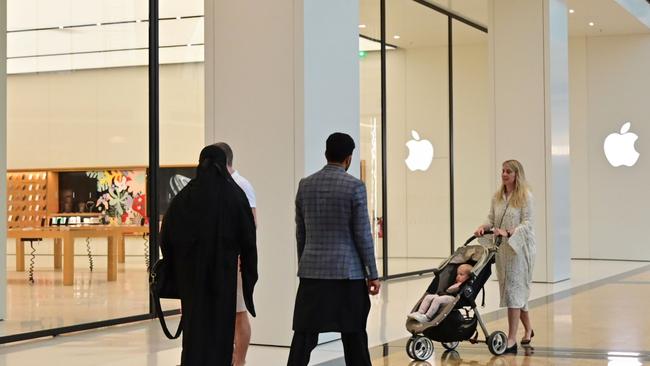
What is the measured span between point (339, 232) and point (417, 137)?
Answer: 35.5 feet

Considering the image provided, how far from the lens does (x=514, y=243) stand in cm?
789

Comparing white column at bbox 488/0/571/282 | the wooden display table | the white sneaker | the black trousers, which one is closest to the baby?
the white sneaker

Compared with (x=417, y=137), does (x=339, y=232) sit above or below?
below

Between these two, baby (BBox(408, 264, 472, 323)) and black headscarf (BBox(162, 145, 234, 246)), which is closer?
black headscarf (BBox(162, 145, 234, 246))

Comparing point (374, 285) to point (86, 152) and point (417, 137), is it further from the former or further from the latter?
point (417, 137)

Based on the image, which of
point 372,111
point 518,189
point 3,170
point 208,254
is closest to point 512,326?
point 518,189

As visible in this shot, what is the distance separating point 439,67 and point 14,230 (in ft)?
30.4

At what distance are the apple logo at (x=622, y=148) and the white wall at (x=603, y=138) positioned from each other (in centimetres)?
10

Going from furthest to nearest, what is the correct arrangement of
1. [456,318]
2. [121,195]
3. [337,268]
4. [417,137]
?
[417,137] → [121,195] → [456,318] → [337,268]

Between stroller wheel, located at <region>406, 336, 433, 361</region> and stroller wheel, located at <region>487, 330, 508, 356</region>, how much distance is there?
479mm

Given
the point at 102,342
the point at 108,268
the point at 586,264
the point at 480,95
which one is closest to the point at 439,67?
the point at 480,95

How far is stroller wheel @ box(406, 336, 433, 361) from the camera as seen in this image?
24.2 ft

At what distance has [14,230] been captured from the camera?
9477mm

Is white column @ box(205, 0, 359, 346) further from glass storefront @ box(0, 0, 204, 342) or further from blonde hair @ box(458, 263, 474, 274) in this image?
glass storefront @ box(0, 0, 204, 342)
